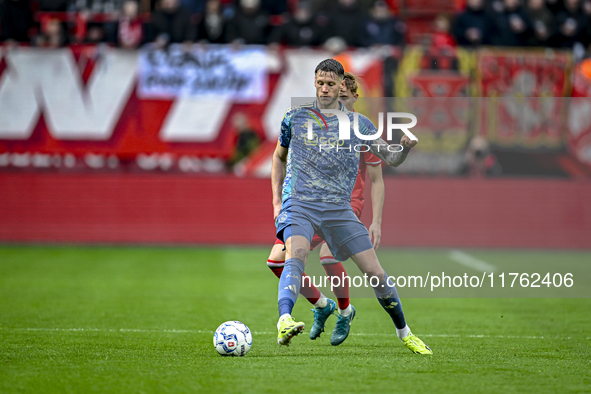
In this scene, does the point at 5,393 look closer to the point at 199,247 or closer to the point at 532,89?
the point at 199,247

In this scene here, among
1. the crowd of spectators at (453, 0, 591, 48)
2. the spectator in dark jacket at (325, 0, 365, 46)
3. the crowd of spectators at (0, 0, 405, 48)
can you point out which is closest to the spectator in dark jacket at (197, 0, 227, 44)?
the crowd of spectators at (0, 0, 405, 48)

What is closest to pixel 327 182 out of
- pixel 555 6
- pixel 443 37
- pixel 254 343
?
pixel 254 343

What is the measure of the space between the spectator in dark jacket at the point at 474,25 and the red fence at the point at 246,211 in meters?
3.20

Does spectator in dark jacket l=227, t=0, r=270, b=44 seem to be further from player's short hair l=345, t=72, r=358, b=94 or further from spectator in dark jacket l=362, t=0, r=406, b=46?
player's short hair l=345, t=72, r=358, b=94

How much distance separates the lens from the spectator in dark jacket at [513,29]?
55.0 feet

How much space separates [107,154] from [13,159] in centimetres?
191

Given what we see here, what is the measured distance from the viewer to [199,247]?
15969 millimetres

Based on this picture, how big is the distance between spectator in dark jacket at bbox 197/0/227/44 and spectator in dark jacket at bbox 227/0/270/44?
169 millimetres

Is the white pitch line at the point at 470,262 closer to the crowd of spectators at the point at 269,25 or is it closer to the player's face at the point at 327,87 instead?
the crowd of spectators at the point at 269,25

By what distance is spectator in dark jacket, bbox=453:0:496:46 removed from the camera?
16.7m

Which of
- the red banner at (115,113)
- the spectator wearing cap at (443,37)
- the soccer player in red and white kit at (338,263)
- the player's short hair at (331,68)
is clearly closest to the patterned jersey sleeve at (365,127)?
the soccer player in red and white kit at (338,263)

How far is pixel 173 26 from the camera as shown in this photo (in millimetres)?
16078

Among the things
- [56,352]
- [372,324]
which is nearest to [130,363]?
[56,352]

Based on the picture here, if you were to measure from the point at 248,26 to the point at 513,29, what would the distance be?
19.4 ft
